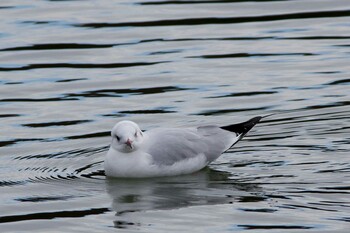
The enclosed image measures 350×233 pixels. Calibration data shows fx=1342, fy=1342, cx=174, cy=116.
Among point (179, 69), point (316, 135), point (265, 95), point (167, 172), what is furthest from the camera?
point (179, 69)

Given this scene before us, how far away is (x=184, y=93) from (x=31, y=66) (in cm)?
266

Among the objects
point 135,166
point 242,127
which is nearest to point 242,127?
point 242,127

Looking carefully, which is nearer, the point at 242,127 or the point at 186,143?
the point at 186,143

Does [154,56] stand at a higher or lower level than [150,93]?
higher

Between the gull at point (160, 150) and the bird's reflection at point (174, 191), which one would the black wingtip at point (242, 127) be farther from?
the bird's reflection at point (174, 191)

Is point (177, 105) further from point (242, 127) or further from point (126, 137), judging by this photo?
point (126, 137)

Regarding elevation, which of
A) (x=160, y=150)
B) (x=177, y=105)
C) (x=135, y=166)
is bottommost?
(x=135, y=166)

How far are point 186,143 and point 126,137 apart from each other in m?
0.78

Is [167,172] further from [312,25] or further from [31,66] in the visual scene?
[312,25]

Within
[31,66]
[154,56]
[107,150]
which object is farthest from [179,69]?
[107,150]

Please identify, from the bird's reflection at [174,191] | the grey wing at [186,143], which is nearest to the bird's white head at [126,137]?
the grey wing at [186,143]

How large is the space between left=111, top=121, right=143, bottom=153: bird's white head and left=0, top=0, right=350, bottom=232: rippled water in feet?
1.16

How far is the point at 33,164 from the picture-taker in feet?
45.4

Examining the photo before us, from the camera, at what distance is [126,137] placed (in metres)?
13.0
